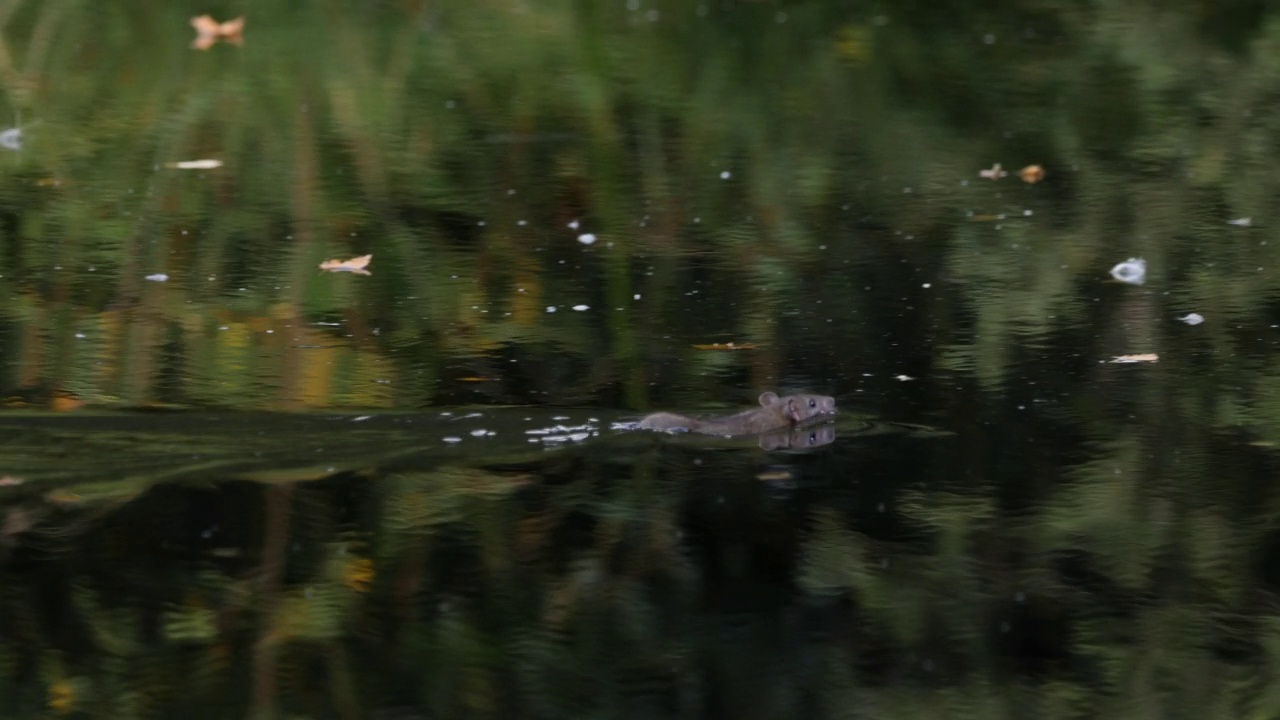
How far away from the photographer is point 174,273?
851cm

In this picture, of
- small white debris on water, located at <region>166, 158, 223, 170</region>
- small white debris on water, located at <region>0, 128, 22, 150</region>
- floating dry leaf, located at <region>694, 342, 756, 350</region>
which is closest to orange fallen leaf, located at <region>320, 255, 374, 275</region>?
floating dry leaf, located at <region>694, 342, 756, 350</region>

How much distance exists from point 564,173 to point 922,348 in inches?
138

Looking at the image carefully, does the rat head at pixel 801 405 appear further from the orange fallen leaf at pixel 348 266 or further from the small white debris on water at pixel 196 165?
the small white debris on water at pixel 196 165

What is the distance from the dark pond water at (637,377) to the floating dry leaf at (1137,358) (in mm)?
27

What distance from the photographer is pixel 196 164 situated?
1036cm

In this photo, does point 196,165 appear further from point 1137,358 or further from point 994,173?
point 1137,358

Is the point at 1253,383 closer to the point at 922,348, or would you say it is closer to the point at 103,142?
the point at 922,348

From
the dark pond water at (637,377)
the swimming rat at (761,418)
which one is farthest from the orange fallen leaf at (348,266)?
the swimming rat at (761,418)

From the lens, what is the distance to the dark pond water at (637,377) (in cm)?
481

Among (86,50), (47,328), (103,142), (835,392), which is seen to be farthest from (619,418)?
(86,50)

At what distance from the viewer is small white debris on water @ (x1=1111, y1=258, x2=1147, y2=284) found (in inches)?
318

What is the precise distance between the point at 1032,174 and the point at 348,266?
158 inches

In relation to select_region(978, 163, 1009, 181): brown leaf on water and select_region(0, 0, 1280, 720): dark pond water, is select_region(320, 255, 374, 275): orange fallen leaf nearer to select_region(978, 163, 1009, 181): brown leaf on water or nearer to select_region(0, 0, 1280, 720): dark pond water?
select_region(0, 0, 1280, 720): dark pond water

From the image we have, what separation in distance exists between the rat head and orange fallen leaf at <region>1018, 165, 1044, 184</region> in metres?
3.99
